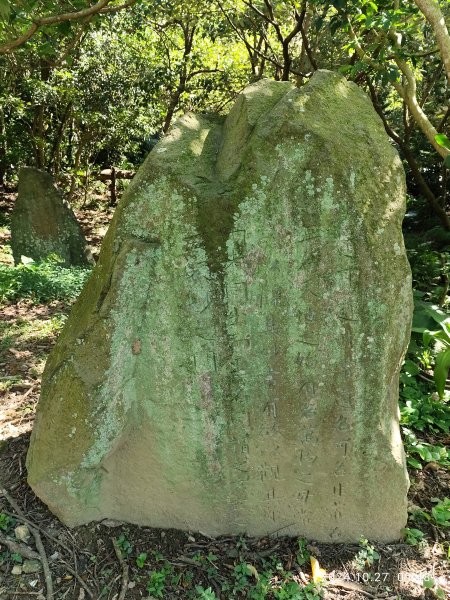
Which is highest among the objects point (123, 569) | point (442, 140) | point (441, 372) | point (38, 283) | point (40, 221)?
point (442, 140)

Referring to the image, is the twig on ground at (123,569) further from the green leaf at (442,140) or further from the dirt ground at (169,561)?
the green leaf at (442,140)

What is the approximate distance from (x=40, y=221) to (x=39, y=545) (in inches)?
220

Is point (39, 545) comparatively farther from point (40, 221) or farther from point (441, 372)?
point (40, 221)

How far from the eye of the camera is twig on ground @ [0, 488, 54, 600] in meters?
2.31

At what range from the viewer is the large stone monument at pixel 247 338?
2.23 m

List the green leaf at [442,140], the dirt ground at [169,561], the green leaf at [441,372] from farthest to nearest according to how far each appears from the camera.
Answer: the green leaf at [441,372]
the green leaf at [442,140]
the dirt ground at [169,561]

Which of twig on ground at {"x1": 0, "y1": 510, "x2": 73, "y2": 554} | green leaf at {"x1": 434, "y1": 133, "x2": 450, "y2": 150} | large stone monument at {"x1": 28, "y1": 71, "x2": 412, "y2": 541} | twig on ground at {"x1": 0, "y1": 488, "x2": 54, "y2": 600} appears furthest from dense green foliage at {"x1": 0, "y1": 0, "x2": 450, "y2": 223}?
twig on ground at {"x1": 0, "y1": 510, "x2": 73, "y2": 554}

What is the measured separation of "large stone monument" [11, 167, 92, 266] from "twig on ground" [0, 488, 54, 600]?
15.7 feet

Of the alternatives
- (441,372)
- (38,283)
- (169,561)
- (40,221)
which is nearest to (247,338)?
(169,561)

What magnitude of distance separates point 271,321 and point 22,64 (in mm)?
8559

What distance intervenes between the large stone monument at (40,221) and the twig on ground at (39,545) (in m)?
4.77

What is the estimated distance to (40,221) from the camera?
7309mm

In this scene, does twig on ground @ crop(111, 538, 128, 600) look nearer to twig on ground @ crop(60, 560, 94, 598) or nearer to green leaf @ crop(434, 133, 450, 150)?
twig on ground @ crop(60, 560, 94, 598)

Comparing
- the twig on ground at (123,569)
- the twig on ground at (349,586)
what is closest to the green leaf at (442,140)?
the twig on ground at (349,586)
